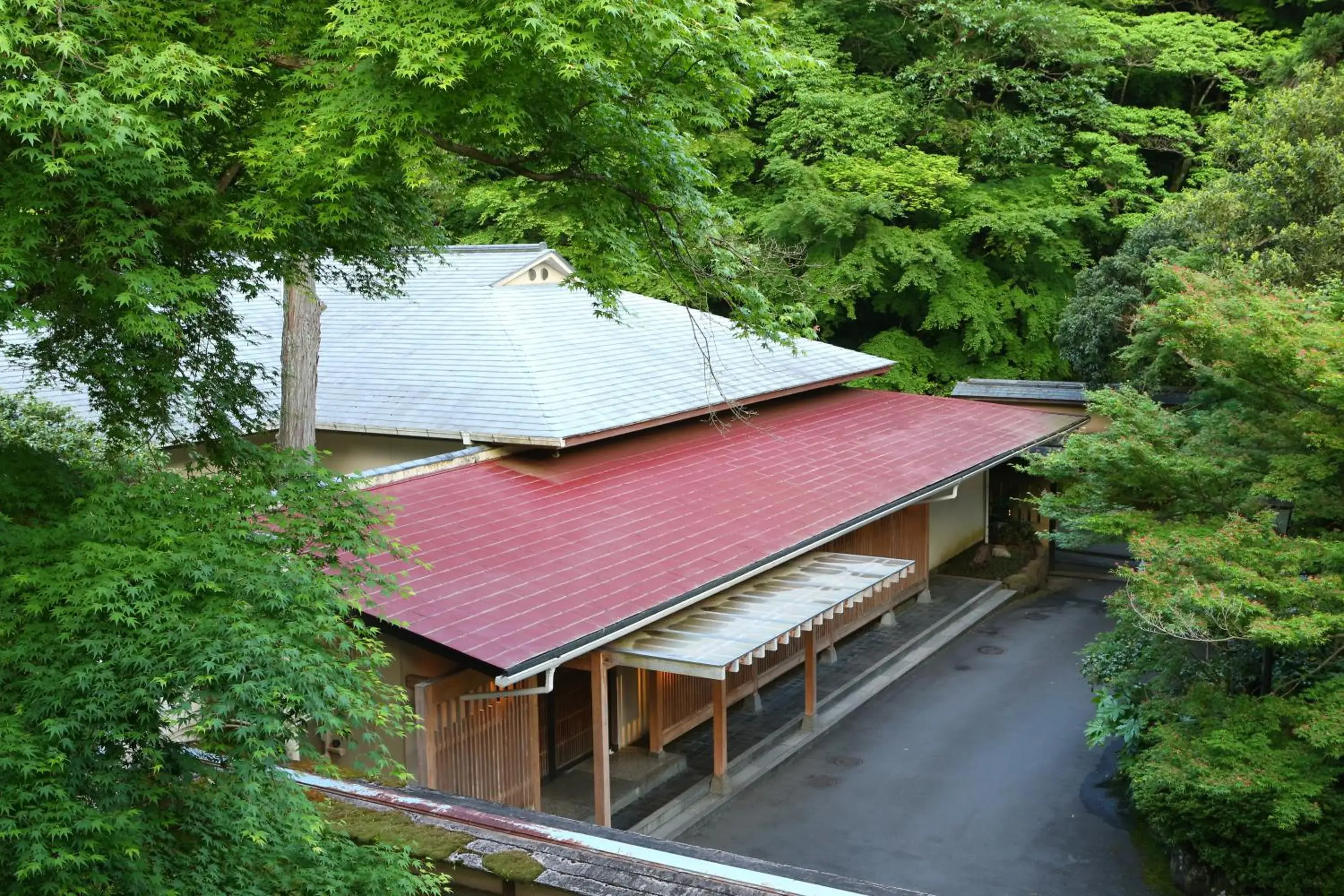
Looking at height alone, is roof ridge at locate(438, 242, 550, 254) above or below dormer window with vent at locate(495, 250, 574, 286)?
above

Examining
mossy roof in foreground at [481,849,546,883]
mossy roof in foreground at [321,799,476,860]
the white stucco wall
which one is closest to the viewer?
mossy roof in foreground at [481,849,546,883]

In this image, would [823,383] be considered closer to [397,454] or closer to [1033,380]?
[397,454]

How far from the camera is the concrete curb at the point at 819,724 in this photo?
1180 cm

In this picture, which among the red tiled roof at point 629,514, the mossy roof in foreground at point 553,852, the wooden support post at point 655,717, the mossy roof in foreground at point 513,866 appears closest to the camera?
the mossy roof in foreground at point 553,852

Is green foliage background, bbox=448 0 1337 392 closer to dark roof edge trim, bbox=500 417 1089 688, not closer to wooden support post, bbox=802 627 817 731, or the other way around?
dark roof edge trim, bbox=500 417 1089 688

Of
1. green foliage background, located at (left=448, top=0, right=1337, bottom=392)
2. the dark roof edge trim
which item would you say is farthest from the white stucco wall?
green foliage background, located at (left=448, top=0, right=1337, bottom=392)

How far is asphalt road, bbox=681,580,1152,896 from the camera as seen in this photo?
10.8m

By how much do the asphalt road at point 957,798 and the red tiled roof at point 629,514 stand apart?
110 inches

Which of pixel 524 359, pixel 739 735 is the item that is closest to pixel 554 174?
pixel 524 359

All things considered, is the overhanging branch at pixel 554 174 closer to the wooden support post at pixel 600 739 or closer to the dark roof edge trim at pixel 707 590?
the dark roof edge trim at pixel 707 590

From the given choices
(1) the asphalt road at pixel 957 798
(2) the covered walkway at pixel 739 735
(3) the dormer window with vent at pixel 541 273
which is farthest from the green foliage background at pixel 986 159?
(1) the asphalt road at pixel 957 798

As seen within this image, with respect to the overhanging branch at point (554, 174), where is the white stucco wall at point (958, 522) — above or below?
below

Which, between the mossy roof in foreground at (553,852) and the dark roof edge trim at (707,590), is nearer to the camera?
the mossy roof in foreground at (553,852)

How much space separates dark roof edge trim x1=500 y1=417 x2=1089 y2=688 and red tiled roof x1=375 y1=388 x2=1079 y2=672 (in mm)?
36
